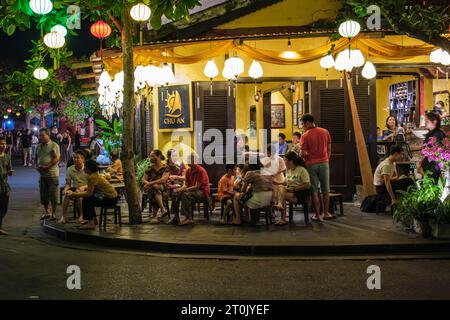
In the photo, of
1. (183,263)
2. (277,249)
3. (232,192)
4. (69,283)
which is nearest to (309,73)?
(232,192)

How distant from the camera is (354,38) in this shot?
14.9 meters

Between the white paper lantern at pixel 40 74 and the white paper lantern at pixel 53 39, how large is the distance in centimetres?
248

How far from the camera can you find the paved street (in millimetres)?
7430

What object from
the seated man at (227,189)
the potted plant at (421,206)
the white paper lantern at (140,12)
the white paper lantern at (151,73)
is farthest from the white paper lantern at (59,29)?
the potted plant at (421,206)

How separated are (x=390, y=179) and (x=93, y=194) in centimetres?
639

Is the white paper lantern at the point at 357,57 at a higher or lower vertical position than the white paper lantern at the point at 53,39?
lower

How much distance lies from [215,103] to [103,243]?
633 cm

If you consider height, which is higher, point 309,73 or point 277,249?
point 309,73

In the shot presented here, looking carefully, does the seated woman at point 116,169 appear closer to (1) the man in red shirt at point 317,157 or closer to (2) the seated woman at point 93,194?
(2) the seated woman at point 93,194

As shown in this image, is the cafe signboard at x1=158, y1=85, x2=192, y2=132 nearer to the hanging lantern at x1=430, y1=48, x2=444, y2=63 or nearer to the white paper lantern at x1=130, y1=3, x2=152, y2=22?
the white paper lantern at x1=130, y1=3, x2=152, y2=22

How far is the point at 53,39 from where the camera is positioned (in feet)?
48.0

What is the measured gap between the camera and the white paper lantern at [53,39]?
1459 cm

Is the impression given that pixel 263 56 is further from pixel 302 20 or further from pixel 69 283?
pixel 69 283
